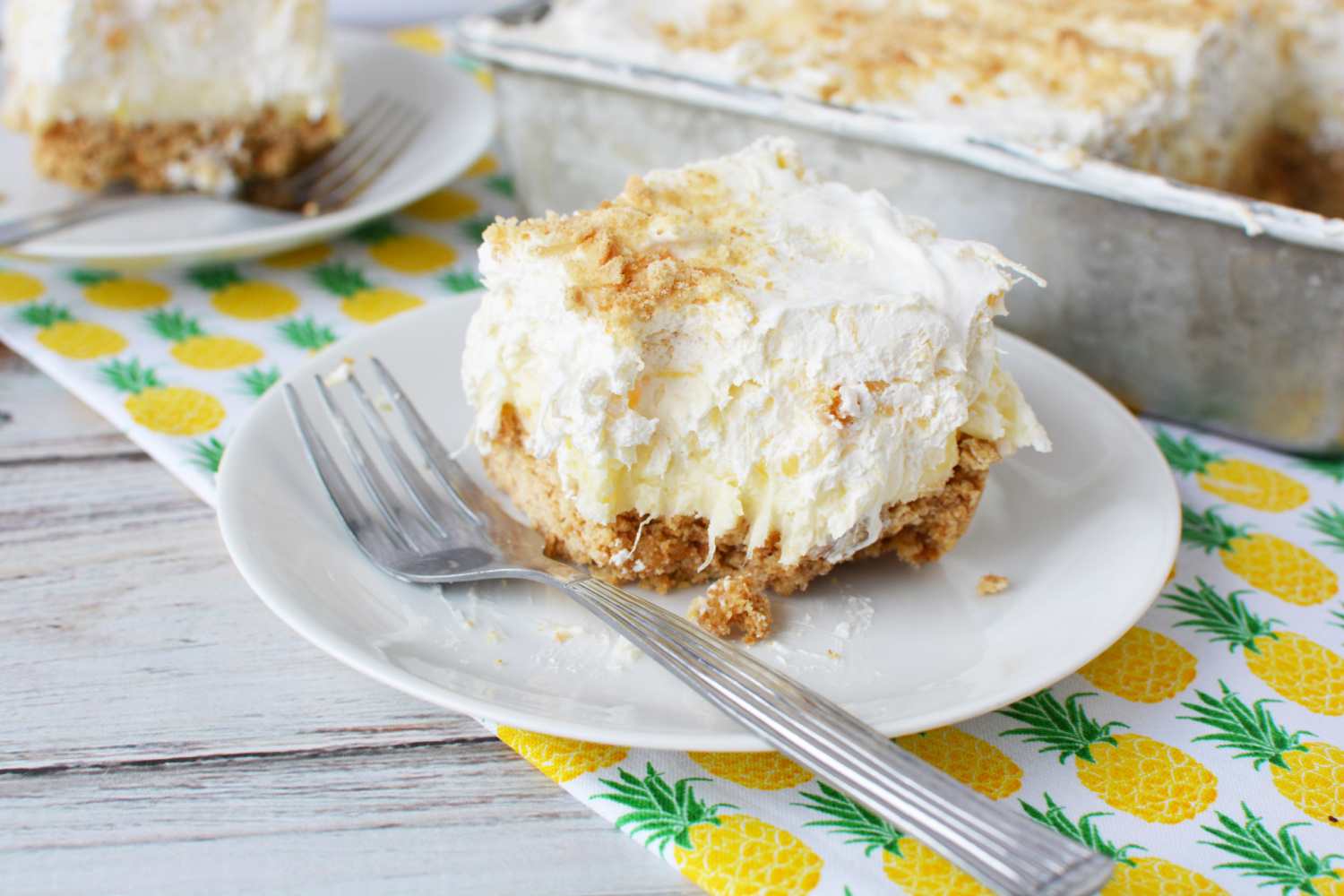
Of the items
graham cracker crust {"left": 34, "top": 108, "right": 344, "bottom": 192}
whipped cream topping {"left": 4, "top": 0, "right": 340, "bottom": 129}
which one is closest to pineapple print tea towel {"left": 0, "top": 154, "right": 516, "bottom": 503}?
graham cracker crust {"left": 34, "top": 108, "right": 344, "bottom": 192}

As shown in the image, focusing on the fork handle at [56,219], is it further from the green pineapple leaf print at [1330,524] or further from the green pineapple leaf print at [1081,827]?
the green pineapple leaf print at [1330,524]

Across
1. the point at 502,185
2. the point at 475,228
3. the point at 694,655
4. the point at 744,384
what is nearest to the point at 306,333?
the point at 475,228

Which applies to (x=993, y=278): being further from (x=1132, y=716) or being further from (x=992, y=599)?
(x=1132, y=716)

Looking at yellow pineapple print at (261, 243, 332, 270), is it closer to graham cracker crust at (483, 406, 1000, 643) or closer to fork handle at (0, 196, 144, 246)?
fork handle at (0, 196, 144, 246)

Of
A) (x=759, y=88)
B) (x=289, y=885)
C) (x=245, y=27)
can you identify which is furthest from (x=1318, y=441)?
(x=245, y=27)

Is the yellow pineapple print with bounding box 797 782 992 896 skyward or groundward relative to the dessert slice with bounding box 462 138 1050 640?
groundward
